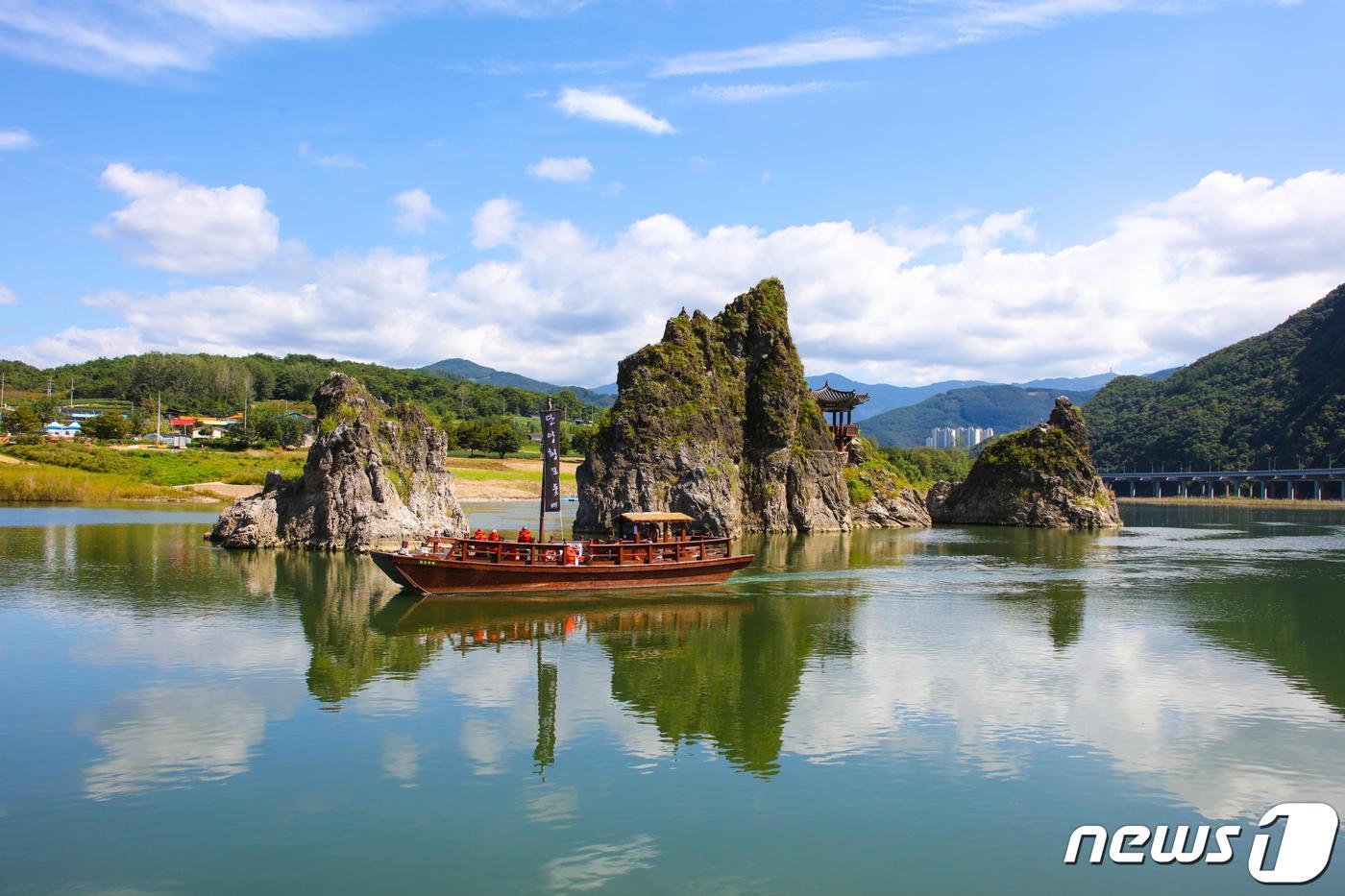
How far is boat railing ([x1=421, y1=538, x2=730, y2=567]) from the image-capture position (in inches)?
1510

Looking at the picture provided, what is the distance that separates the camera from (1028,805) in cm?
1566

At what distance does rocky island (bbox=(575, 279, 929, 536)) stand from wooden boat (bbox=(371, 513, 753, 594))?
3259cm

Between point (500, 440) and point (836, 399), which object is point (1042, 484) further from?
point (500, 440)

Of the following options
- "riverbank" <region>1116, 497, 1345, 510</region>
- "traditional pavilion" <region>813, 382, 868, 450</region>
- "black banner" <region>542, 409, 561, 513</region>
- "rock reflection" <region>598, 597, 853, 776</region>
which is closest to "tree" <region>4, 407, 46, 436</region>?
"traditional pavilion" <region>813, 382, 868, 450</region>

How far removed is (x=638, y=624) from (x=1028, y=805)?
62.7 ft

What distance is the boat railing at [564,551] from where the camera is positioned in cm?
3834

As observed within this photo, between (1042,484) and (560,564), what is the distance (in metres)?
75.8

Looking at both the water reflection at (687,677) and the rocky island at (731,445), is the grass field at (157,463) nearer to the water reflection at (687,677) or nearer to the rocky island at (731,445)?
the rocky island at (731,445)

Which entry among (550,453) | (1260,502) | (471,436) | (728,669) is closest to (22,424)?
(471,436)

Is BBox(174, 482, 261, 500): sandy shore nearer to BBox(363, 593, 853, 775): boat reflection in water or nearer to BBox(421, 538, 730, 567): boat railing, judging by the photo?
BBox(421, 538, 730, 567): boat railing

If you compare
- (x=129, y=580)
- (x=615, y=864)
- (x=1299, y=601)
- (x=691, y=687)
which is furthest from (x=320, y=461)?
(x=1299, y=601)

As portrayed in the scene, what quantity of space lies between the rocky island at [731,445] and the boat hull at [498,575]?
35.2 metres

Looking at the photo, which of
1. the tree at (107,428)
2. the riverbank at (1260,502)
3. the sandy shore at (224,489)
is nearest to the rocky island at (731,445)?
the sandy shore at (224,489)

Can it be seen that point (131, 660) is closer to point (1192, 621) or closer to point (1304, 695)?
point (1304, 695)
